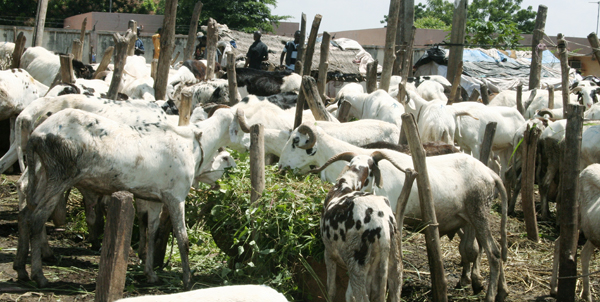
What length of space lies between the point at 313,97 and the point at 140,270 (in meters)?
3.79

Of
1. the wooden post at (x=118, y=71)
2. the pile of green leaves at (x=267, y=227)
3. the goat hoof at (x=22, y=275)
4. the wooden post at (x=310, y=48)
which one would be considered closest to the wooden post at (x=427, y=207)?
the pile of green leaves at (x=267, y=227)

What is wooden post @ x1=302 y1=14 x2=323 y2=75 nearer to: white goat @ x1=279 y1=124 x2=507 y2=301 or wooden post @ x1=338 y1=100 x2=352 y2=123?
wooden post @ x1=338 y1=100 x2=352 y2=123

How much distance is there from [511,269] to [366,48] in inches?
696

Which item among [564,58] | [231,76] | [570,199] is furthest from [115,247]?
[564,58]

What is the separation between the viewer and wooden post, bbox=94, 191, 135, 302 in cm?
334

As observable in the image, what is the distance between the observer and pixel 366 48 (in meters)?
23.6

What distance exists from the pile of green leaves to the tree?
27563 mm

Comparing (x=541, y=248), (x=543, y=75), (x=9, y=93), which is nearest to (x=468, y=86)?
(x=543, y=75)

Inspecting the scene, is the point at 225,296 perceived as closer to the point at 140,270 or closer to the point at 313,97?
the point at 140,270

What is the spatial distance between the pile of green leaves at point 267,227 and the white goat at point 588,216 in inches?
112

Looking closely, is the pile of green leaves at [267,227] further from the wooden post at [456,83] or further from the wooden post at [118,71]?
the wooden post at [456,83]

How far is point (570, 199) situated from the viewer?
5445mm

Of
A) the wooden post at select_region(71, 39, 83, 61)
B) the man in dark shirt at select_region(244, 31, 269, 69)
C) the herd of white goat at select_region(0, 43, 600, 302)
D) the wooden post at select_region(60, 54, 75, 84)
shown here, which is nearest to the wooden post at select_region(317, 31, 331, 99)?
the herd of white goat at select_region(0, 43, 600, 302)

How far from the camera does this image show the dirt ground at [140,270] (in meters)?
5.23
